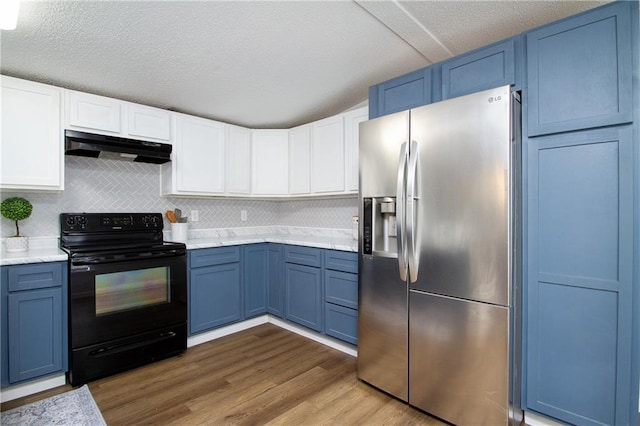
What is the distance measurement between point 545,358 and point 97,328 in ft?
9.44

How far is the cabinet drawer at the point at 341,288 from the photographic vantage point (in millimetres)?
2697

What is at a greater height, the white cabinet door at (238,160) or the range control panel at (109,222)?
the white cabinet door at (238,160)

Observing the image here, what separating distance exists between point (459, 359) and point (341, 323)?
1.16 m

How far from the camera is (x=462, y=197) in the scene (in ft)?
5.90

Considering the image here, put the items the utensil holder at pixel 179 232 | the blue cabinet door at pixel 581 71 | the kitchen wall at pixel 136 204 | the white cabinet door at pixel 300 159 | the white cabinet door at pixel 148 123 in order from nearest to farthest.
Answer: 1. the blue cabinet door at pixel 581 71
2. the kitchen wall at pixel 136 204
3. the white cabinet door at pixel 148 123
4. the utensil holder at pixel 179 232
5. the white cabinet door at pixel 300 159

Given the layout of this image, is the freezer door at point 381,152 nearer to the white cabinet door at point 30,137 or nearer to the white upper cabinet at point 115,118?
the white upper cabinet at point 115,118

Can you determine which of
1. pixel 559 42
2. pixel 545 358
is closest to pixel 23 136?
pixel 559 42

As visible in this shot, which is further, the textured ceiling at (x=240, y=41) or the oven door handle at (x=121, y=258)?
the oven door handle at (x=121, y=258)

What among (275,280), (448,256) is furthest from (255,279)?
(448,256)

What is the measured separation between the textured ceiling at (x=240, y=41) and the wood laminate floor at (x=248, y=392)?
229cm

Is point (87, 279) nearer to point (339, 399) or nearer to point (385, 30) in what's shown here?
point (339, 399)

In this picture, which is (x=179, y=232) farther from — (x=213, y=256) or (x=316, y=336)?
(x=316, y=336)

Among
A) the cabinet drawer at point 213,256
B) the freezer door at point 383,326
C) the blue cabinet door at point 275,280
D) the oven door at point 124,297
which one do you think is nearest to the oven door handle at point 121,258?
the oven door at point 124,297

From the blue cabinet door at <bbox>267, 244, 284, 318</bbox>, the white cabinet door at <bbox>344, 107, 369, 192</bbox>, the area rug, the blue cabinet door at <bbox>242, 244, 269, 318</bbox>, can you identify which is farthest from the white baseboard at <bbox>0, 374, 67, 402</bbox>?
the white cabinet door at <bbox>344, 107, 369, 192</bbox>
